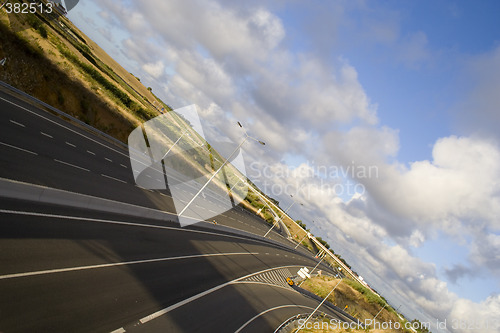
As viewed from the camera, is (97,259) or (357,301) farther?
(357,301)

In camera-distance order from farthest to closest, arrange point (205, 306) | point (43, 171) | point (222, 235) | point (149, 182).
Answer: point (222, 235) → point (149, 182) → point (205, 306) → point (43, 171)

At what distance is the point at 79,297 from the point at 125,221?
921cm

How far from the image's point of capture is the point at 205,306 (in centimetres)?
1944

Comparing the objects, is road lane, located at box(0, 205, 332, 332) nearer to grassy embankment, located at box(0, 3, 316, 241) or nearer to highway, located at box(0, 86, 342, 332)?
highway, located at box(0, 86, 342, 332)

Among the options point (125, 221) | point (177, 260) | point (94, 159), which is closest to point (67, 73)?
point (94, 159)

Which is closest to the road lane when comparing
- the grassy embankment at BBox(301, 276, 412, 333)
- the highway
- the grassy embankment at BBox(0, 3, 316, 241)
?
the highway

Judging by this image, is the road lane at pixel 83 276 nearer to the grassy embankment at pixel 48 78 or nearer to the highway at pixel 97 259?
the highway at pixel 97 259

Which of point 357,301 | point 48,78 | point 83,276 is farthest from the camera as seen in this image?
point 357,301

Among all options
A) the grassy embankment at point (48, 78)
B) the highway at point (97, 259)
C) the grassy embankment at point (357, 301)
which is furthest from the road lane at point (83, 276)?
the grassy embankment at point (357, 301)

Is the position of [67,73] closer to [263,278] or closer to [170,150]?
[170,150]

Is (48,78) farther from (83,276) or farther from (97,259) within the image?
(83,276)

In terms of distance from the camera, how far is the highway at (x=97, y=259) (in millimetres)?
10773

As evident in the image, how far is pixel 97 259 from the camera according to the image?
14.4 meters

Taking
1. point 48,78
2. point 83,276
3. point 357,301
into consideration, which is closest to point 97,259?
point 83,276
